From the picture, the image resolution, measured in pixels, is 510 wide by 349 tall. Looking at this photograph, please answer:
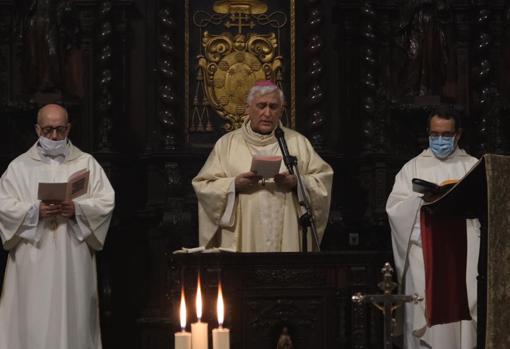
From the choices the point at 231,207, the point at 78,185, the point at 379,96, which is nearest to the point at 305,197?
the point at 231,207

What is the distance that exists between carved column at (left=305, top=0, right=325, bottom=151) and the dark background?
13 mm

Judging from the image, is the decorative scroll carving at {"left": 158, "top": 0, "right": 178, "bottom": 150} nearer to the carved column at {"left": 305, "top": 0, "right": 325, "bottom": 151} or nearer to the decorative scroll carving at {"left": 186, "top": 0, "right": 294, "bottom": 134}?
the decorative scroll carving at {"left": 186, "top": 0, "right": 294, "bottom": 134}

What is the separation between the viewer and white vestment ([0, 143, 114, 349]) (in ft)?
26.7

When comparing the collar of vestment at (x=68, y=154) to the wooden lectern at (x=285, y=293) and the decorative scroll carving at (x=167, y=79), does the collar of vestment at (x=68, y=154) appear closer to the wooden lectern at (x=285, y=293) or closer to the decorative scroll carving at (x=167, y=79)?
the decorative scroll carving at (x=167, y=79)

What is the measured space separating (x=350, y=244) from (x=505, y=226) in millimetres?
4357

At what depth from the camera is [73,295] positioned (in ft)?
27.2

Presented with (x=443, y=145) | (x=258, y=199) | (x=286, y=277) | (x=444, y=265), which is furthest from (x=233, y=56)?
(x=444, y=265)

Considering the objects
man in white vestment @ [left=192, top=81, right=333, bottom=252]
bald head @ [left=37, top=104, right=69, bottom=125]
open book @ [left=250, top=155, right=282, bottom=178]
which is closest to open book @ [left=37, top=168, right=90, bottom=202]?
bald head @ [left=37, top=104, right=69, bottom=125]

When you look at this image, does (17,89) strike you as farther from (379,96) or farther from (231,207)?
(379,96)

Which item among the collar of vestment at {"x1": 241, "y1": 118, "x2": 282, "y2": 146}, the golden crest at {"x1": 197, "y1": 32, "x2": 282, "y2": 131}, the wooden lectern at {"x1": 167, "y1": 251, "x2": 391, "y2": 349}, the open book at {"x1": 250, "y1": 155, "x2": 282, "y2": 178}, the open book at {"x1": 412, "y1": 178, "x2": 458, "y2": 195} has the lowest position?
the wooden lectern at {"x1": 167, "y1": 251, "x2": 391, "y2": 349}

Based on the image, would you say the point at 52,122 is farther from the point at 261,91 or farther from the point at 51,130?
the point at 261,91

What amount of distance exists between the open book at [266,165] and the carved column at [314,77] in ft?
6.82

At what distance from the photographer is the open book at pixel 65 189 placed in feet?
25.9

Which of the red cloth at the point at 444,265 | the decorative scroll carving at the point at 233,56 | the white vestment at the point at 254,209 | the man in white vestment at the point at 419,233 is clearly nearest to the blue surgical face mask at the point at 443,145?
the man in white vestment at the point at 419,233
